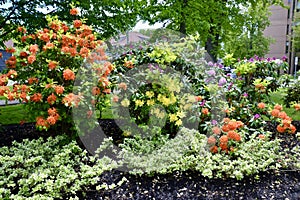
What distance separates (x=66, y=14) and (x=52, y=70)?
1645 mm

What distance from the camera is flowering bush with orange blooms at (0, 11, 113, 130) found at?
300cm

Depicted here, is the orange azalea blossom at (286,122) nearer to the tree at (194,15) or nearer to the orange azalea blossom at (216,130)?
the orange azalea blossom at (216,130)

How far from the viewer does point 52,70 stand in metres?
3.20

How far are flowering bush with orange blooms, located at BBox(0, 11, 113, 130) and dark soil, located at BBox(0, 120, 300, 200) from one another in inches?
36.4

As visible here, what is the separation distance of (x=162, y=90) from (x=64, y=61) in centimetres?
121

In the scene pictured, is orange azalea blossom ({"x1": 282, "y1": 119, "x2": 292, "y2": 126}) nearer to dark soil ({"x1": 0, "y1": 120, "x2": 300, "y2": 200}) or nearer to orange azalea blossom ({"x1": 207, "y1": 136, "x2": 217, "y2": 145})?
dark soil ({"x1": 0, "y1": 120, "x2": 300, "y2": 200})

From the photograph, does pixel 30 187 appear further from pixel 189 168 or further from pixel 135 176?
pixel 189 168

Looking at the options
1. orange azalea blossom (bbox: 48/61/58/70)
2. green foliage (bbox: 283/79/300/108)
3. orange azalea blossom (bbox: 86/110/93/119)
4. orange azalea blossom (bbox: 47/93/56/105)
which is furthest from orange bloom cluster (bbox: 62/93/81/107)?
green foliage (bbox: 283/79/300/108)

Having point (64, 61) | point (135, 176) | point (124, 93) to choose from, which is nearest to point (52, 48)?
point (64, 61)

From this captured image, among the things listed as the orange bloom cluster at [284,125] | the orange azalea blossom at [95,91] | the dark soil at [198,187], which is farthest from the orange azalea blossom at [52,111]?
the orange bloom cluster at [284,125]

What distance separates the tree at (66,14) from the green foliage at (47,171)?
2074mm

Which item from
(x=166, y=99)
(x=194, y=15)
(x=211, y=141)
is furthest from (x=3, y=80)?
(x=194, y=15)

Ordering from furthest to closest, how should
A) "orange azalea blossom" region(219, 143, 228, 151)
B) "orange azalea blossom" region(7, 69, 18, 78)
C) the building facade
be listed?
the building facade → "orange azalea blossom" region(219, 143, 228, 151) → "orange azalea blossom" region(7, 69, 18, 78)

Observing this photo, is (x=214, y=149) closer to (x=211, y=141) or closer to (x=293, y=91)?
(x=211, y=141)
